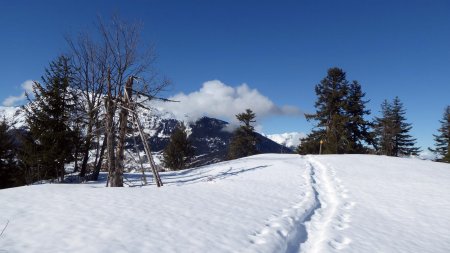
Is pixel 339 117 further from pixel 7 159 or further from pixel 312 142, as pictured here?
pixel 7 159

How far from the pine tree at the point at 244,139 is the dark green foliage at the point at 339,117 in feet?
27.2

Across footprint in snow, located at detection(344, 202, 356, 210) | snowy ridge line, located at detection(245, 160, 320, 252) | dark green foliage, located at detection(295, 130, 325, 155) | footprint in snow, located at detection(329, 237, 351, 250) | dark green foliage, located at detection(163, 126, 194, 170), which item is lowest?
footprint in snow, located at detection(329, 237, 351, 250)

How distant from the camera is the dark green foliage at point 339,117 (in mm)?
35781

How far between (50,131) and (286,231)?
1754 cm

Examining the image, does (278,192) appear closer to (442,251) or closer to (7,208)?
(442,251)

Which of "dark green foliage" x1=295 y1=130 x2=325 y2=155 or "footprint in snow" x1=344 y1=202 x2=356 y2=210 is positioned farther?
"dark green foliage" x1=295 y1=130 x2=325 y2=155

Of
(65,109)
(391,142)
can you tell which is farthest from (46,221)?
(391,142)

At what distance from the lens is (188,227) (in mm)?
5875

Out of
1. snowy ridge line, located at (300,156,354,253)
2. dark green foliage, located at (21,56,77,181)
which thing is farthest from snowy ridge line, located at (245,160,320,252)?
dark green foliage, located at (21,56,77,181)

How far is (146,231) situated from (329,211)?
19.4 feet

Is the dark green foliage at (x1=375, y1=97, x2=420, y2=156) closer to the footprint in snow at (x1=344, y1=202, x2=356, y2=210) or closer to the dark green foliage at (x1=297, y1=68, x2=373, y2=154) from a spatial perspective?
the dark green foliage at (x1=297, y1=68, x2=373, y2=154)

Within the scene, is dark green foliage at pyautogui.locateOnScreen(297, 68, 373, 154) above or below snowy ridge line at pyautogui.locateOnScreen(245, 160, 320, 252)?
above

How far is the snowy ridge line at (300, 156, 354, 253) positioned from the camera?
6062 millimetres

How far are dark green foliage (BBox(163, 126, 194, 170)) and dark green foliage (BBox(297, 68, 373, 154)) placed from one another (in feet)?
53.3
